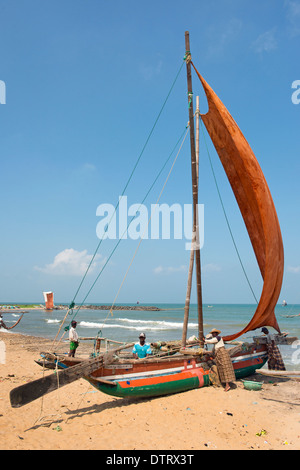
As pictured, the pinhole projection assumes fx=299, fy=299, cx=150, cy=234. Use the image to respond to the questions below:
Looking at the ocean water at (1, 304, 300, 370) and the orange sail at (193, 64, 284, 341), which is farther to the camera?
the ocean water at (1, 304, 300, 370)

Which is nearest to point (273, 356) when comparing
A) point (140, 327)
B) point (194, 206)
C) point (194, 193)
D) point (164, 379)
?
point (164, 379)

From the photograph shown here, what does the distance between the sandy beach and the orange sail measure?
3.04 m

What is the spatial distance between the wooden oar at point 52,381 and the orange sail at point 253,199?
5.91 metres

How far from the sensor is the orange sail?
1130 cm

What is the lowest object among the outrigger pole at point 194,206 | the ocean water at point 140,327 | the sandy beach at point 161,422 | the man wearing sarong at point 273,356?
the ocean water at point 140,327

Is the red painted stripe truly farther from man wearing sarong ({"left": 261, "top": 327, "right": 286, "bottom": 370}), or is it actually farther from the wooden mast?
man wearing sarong ({"left": 261, "top": 327, "right": 286, "bottom": 370})

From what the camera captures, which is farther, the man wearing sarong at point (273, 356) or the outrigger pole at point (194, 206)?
the man wearing sarong at point (273, 356)

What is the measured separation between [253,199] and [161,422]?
8.25 metres

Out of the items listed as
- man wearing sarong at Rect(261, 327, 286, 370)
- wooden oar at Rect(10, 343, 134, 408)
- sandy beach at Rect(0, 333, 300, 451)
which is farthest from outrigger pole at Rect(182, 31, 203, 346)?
wooden oar at Rect(10, 343, 134, 408)

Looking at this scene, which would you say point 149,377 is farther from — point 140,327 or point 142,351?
point 140,327

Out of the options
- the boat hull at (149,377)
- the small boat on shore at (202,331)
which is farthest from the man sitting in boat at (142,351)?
the boat hull at (149,377)

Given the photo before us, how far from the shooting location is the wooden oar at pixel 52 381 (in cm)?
697

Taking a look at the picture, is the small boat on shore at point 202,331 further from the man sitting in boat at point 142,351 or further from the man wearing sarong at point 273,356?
the man sitting in boat at point 142,351
